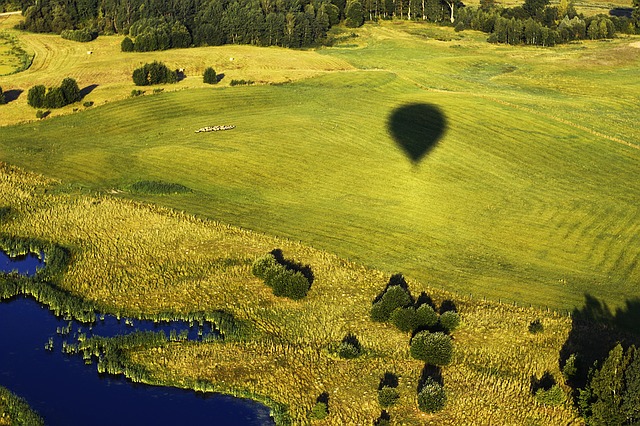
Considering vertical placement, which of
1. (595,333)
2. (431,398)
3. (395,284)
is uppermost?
(431,398)

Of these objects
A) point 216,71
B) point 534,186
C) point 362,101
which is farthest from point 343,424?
point 216,71

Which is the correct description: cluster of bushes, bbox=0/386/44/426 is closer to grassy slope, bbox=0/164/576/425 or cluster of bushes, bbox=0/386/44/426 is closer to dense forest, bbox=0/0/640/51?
grassy slope, bbox=0/164/576/425

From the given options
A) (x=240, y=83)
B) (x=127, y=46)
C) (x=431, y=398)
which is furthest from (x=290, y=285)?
(x=127, y=46)

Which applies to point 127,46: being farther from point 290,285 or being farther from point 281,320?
point 281,320

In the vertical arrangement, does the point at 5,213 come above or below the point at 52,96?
below

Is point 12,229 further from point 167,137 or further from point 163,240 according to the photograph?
point 167,137

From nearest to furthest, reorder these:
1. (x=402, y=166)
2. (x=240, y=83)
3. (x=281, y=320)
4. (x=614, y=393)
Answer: (x=614, y=393) < (x=281, y=320) < (x=402, y=166) < (x=240, y=83)

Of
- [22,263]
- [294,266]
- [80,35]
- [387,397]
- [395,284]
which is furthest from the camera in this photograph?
[80,35]
